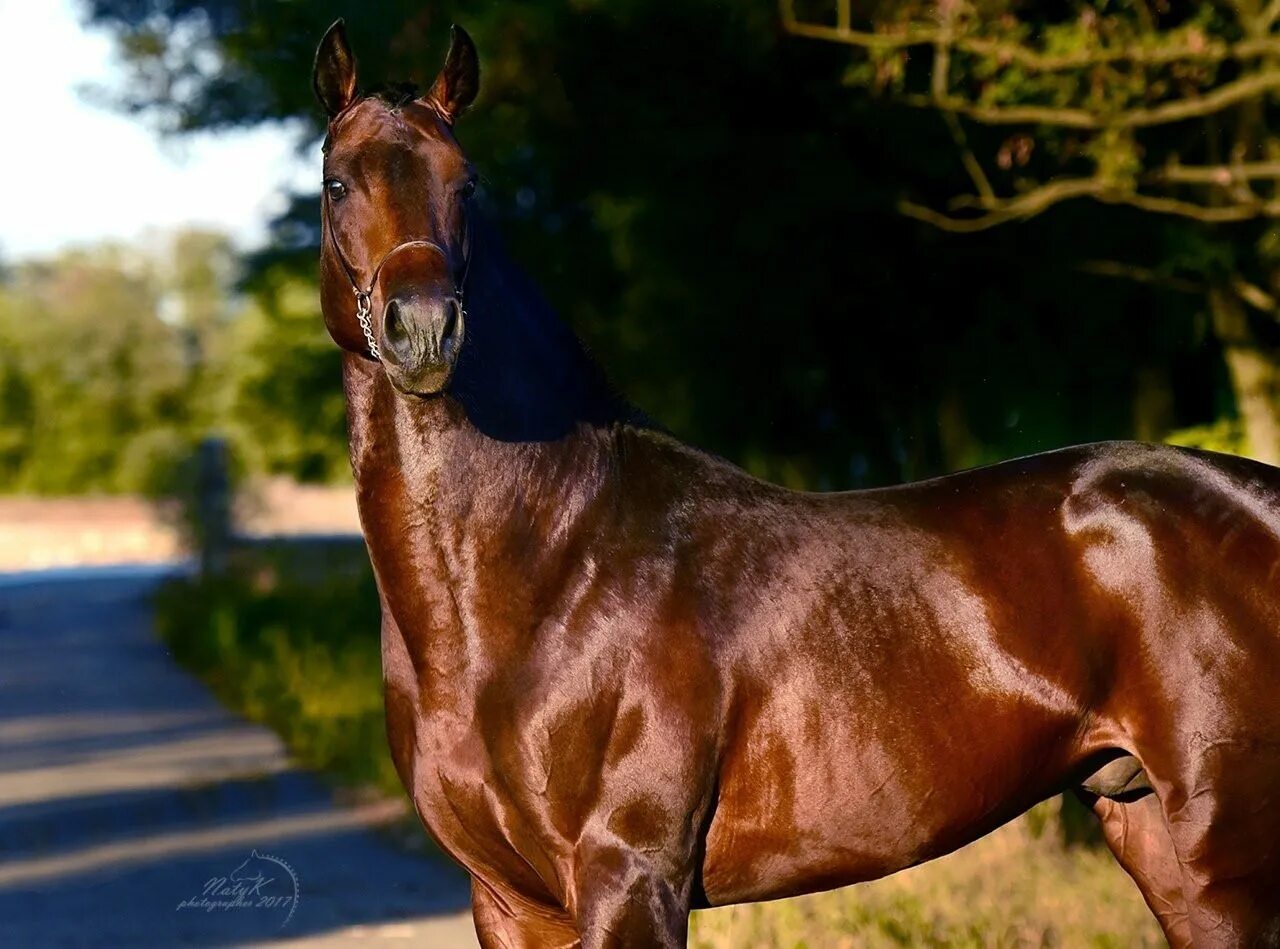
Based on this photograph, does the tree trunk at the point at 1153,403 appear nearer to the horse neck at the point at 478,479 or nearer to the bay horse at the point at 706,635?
the bay horse at the point at 706,635

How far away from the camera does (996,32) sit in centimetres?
738

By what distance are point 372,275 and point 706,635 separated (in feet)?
3.24

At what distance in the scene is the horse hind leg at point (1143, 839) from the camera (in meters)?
3.90

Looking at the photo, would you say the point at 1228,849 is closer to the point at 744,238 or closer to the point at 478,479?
the point at 478,479

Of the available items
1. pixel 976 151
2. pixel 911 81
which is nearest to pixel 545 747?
pixel 911 81

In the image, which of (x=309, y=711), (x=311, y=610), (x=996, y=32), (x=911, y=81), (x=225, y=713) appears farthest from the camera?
(x=311, y=610)

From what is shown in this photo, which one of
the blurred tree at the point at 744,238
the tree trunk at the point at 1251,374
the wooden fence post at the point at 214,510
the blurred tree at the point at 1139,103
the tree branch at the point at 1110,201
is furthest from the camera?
the wooden fence post at the point at 214,510

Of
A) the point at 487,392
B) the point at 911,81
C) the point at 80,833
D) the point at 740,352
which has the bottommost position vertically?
the point at 80,833

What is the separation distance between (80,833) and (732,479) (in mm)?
5963

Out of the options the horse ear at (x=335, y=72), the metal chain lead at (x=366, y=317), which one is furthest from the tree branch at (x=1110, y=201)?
the metal chain lead at (x=366, y=317)

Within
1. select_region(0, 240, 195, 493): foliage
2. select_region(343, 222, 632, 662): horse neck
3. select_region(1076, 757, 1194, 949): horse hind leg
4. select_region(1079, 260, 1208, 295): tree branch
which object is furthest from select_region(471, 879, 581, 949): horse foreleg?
select_region(0, 240, 195, 493): foliage

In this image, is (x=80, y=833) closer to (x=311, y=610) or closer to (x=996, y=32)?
(x=996, y=32)

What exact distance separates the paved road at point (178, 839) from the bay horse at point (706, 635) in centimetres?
338

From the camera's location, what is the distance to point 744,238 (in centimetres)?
932
